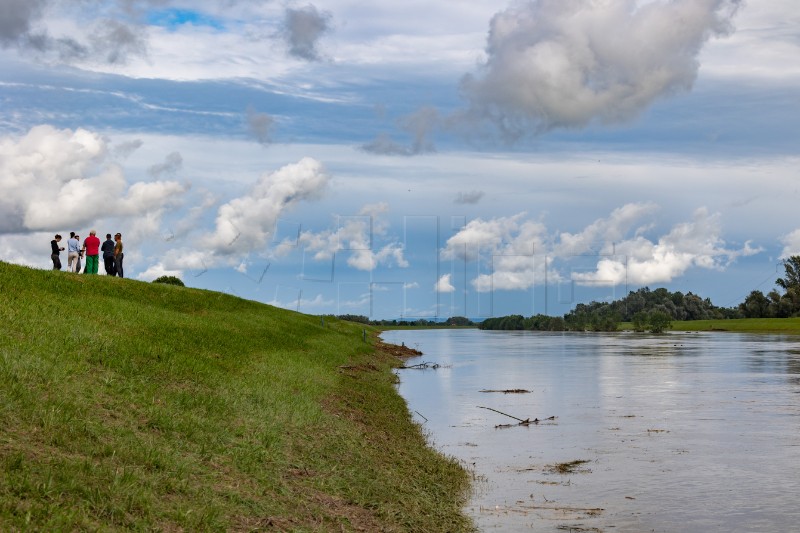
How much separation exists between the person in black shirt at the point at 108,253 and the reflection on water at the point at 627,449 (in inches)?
879

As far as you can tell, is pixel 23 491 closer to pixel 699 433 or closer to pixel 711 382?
pixel 699 433

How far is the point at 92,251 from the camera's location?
5388 cm

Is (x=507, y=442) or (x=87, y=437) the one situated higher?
(x=87, y=437)

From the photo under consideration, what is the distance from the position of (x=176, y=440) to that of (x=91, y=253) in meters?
39.6

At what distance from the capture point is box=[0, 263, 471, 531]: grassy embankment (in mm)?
13383

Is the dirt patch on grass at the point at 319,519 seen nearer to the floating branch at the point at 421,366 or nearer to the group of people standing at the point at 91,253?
the group of people standing at the point at 91,253

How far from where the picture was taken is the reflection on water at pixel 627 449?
66.4 feet

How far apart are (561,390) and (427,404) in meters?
11.8

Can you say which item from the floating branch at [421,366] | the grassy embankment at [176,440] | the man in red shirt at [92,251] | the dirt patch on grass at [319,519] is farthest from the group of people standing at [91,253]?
the dirt patch on grass at [319,519]

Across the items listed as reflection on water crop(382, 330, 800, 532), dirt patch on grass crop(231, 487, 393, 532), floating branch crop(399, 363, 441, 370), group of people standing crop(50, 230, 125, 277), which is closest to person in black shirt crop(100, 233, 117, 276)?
group of people standing crop(50, 230, 125, 277)

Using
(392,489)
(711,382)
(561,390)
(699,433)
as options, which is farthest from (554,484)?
(711,382)

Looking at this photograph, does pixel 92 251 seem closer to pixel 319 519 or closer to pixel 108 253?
pixel 108 253

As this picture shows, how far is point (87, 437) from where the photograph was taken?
15.6 metres

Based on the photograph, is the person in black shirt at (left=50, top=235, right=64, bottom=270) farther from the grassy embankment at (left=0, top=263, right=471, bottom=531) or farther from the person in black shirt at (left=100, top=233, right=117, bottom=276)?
the grassy embankment at (left=0, top=263, right=471, bottom=531)
